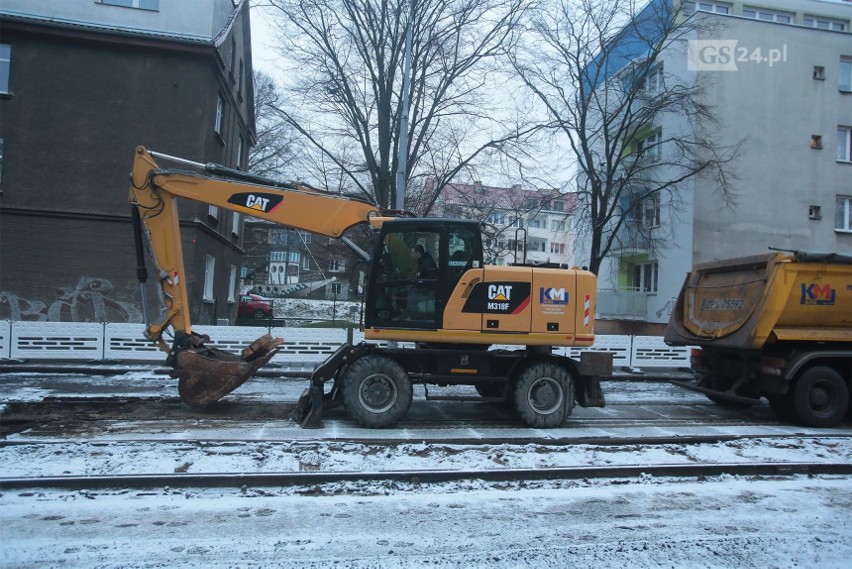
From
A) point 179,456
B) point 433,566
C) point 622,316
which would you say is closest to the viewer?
point 433,566

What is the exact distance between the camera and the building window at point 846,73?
81.7ft

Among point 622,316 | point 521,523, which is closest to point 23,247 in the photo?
point 521,523

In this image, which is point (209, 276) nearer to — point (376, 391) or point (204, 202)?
point (204, 202)

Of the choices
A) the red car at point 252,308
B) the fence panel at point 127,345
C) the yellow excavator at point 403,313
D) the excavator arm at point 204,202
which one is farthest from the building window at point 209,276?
the red car at point 252,308

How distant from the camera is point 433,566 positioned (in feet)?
14.0

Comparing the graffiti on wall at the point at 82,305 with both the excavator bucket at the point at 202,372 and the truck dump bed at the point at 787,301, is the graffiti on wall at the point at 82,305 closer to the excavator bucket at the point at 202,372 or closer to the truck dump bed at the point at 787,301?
the excavator bucket at the point at 202,372

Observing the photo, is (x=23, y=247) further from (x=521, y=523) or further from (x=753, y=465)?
(x=753, y=465)

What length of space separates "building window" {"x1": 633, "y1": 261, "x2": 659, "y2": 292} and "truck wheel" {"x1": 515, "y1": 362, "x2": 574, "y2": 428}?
19.3 m

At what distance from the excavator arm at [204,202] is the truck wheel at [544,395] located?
303 centimetres

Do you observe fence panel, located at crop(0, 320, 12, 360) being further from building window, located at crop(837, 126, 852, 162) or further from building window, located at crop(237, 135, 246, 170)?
building window, located at crop(837, 126, 852, 162)

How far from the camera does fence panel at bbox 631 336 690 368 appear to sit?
1559cm

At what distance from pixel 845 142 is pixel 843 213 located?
2.97 metres

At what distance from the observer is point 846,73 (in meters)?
25.0

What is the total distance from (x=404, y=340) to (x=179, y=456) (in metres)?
3.14
